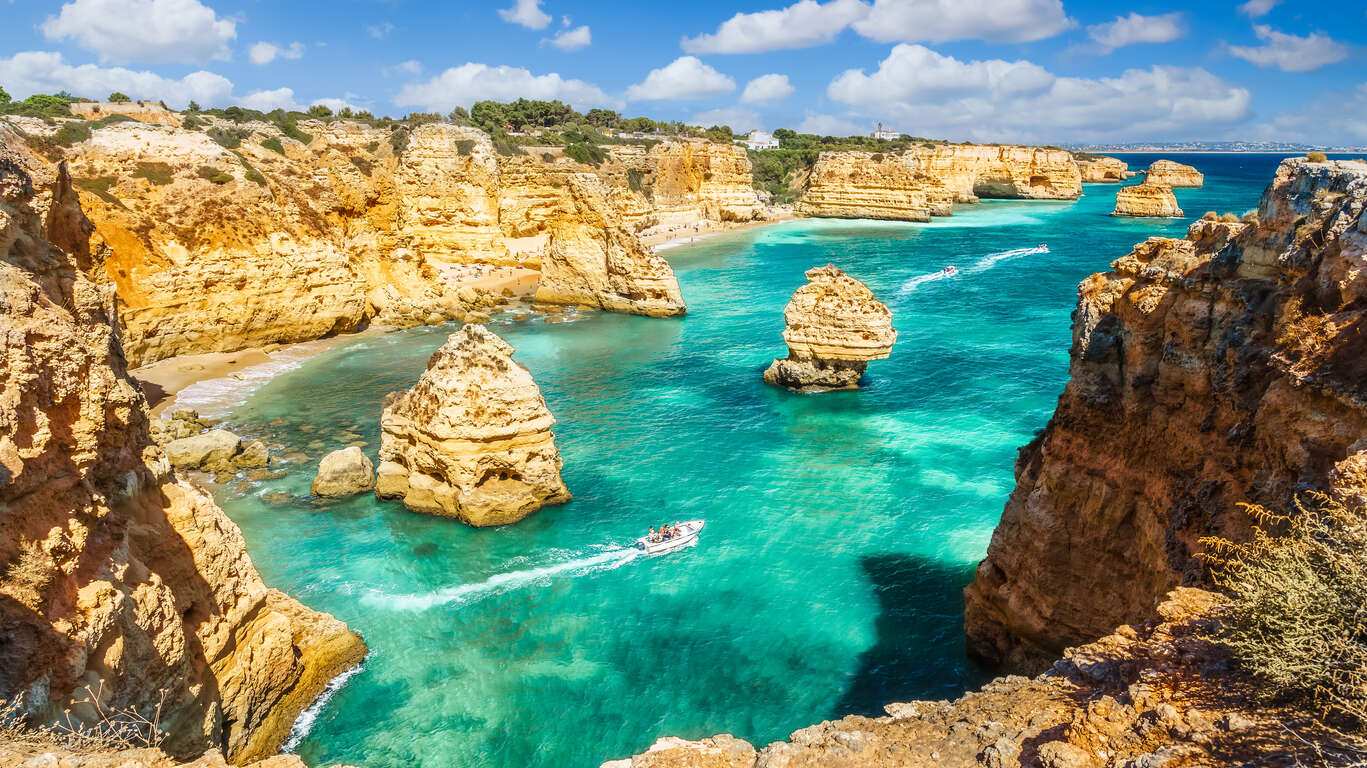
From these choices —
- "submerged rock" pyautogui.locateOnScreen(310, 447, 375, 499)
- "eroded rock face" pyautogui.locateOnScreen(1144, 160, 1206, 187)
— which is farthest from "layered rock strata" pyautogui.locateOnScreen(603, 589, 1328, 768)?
"eroded rock face" pyautogui.locateOnScreen(1144, 160, 1206, 187)

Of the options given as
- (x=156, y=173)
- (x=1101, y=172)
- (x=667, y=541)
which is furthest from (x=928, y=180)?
(x=667, y=541)

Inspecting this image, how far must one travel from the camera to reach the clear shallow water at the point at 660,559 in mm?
13906

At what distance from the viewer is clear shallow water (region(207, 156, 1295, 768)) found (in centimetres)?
1391

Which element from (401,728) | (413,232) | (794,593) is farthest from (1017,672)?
(413,232)

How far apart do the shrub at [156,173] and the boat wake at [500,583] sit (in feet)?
86.5

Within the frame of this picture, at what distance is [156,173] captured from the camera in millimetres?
33844

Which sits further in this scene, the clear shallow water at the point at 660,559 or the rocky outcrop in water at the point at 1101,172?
the rocky outcrop in water at the point at 1101,172

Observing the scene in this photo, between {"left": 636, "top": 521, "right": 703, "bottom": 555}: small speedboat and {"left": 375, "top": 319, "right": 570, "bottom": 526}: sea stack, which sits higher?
{"left": 375, "top": 319, "right": 570, "bottom": 526}: sea stack

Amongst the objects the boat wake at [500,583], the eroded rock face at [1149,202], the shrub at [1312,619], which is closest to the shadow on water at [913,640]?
the boat wake at [500,583]

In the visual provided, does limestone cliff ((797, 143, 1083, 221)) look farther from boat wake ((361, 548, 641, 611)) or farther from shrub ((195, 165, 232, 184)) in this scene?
boat wake ((361, 548, 641, 611))

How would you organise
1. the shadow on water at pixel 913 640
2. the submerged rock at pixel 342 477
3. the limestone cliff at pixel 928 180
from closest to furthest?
the shadow on water at pixel 913 640, the submerged rock at pixel 342 477, the limestone cliff at pixel 928 180

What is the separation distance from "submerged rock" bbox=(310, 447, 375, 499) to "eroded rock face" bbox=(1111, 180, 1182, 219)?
105973mm

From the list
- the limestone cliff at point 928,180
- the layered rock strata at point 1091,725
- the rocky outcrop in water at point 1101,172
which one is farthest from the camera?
the rocky outcrop in water at point 1101,172

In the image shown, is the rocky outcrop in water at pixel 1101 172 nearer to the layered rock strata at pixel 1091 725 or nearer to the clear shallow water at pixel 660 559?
the clear shallow water at pixel 660 559
